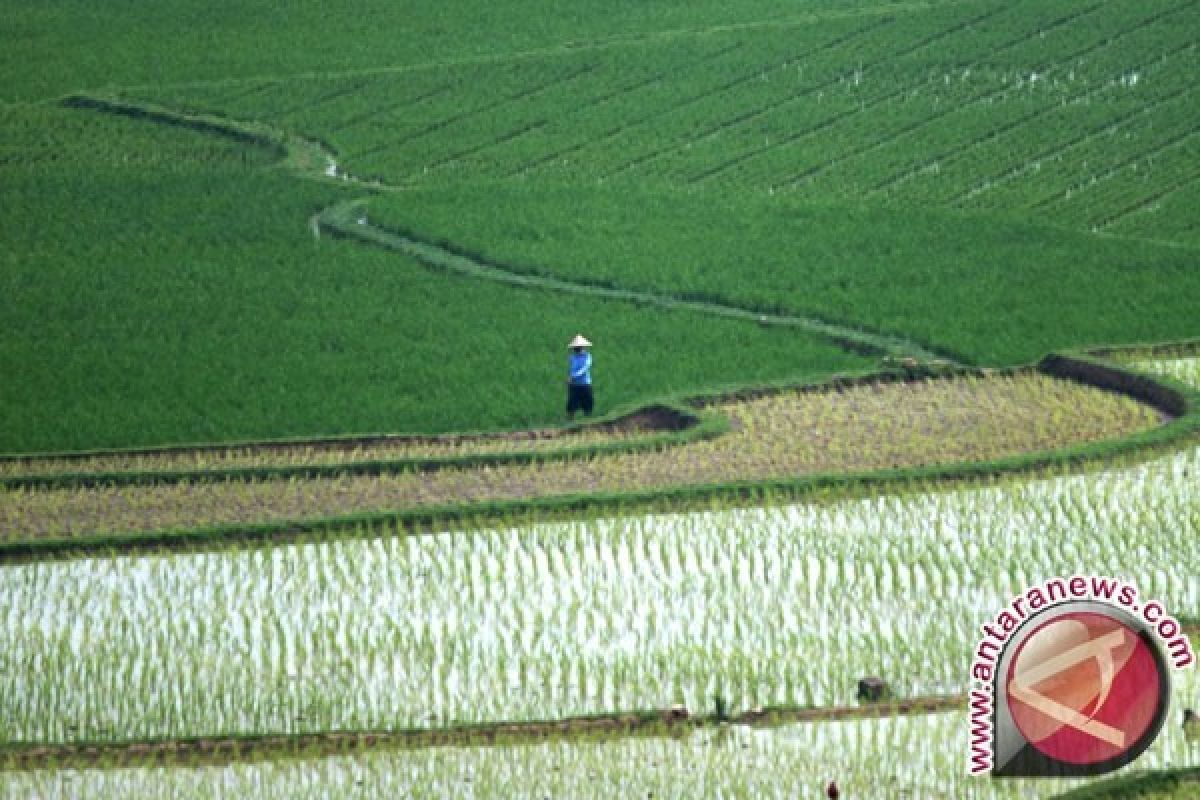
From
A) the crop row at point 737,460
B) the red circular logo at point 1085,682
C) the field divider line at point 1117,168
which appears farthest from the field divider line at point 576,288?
the red circular logo at point 1085,682

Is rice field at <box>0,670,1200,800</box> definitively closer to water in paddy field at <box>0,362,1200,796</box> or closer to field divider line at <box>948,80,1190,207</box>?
water in paddy field at <box>0,362,1200,796</box>

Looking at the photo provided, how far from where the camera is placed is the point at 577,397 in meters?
14.6

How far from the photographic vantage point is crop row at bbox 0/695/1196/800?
8.78 meters

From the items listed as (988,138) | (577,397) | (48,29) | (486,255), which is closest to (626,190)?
(486,255)

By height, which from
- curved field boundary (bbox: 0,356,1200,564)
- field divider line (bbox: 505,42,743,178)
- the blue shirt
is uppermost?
field divider line (bbox: 505,42,743,178)

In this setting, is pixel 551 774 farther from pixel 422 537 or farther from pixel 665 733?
pixel 422 537

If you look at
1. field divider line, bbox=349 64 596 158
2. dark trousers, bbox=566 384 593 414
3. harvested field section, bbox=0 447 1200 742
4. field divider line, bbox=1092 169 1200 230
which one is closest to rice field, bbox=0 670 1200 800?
harvested field section, bbox=0 447 1200 742

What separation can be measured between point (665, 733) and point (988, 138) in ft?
46.4

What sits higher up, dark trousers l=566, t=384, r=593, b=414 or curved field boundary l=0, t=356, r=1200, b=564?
dark trousers l=566, t=384, r=593, b=414

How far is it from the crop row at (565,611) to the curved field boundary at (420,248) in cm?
386

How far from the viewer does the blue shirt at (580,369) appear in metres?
14.6

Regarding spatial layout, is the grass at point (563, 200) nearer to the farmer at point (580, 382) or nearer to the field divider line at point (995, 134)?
the field divider line at point (995, 134)

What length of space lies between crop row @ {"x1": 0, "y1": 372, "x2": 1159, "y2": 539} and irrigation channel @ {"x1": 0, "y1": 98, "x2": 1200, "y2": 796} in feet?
0.10

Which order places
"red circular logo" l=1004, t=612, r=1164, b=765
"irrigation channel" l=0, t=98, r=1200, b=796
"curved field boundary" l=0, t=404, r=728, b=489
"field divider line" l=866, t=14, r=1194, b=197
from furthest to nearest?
"field divider line" l=866, t=14, r=1194, b=197
"curved field boundary" l=0, t=404, r=728, b=489
"irrigation channel" l=0, t=98, r=1200, b=796
"red circular logo" l=1004, t=612, r=1164, b=765
